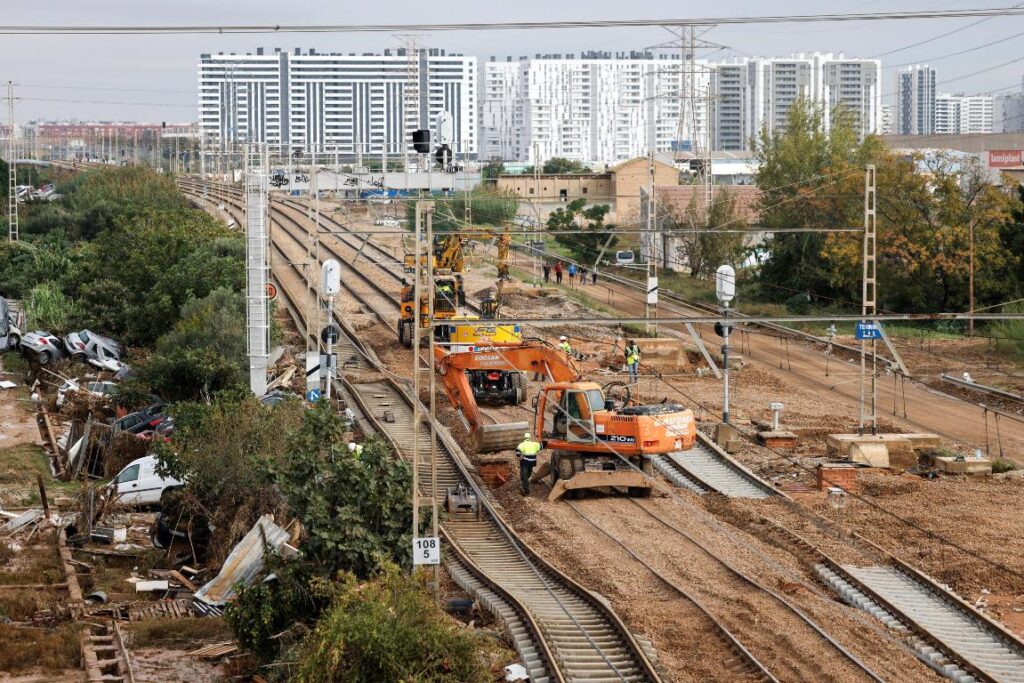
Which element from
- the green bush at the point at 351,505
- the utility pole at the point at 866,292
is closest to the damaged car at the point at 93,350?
the utility pole at the point at 866,292

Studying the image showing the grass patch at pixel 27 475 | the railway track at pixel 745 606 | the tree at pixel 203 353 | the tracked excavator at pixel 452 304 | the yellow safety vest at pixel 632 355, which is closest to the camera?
the railway track at pixel 745 606

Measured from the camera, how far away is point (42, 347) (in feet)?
142

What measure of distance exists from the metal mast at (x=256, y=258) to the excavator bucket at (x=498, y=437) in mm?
5953

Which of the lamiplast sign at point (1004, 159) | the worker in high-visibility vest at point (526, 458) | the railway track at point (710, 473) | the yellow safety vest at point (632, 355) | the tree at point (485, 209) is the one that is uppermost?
the lamiplast sign at point (1004, 159)

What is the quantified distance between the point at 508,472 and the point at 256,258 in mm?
7560

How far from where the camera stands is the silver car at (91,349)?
142 ft

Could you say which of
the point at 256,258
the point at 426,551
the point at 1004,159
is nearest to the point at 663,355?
the point at 256,258

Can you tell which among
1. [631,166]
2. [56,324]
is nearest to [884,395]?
[56,324]

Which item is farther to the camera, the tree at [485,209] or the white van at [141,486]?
the tree at [485,209]

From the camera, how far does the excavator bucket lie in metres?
28.1

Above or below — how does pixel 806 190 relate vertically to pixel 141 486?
above

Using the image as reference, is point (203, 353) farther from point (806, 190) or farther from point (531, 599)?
point (806, 190)

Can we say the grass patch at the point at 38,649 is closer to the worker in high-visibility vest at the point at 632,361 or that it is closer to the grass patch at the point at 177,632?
the grass patch at the point at 177,632

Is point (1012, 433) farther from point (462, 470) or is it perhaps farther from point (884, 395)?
point (462, 470)
